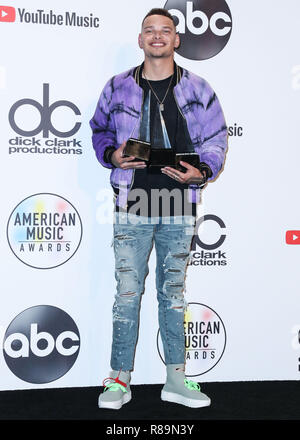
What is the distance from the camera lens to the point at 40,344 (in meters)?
2.29

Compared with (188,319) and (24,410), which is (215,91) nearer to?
(188,319)

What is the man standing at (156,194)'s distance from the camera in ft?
6.72

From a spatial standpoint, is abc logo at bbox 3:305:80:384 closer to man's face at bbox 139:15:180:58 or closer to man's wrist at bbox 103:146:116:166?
man's wrist at bbox 103:146:116:166

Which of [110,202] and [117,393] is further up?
[110,202]

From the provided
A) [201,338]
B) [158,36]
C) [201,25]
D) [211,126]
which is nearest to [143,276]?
[201,338]

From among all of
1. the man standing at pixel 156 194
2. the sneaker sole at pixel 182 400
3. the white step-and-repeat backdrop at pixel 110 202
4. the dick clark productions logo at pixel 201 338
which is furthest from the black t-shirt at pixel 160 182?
the sneaker sole at pixel 182 400

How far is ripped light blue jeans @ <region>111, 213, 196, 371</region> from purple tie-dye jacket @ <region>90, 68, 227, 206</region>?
0.38 ft

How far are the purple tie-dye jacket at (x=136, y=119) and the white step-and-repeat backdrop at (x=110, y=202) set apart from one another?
21cm

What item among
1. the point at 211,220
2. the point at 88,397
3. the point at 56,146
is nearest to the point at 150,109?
the point at 56,146

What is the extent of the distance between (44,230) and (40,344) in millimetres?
481

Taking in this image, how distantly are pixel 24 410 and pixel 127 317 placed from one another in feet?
1.66

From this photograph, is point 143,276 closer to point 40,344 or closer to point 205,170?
point 205,170

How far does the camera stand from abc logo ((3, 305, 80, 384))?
2273mm

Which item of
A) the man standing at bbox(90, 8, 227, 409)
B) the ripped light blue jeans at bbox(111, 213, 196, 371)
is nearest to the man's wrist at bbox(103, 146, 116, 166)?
the man standing at bbox(90, 8, 227, 409)
